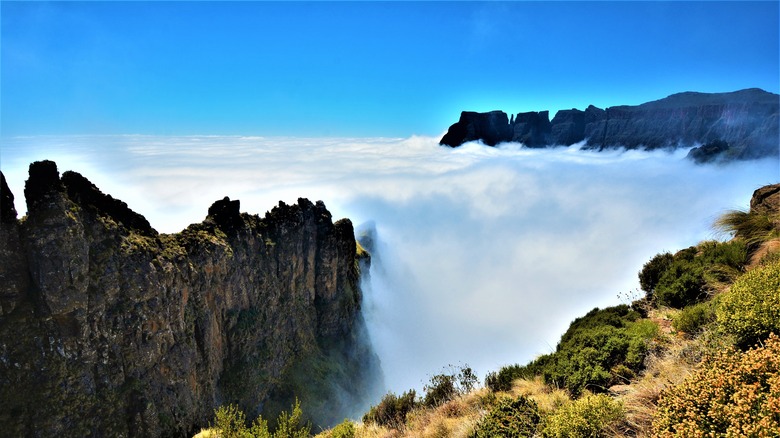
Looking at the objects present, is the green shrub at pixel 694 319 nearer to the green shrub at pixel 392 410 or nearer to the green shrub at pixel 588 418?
the green shrub at pixel 588 418

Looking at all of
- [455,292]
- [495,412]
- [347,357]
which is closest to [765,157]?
[455,292]

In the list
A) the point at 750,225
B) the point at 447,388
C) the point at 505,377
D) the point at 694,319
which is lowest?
the point at 447,388

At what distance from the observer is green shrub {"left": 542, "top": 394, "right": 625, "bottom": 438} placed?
26.0 feet

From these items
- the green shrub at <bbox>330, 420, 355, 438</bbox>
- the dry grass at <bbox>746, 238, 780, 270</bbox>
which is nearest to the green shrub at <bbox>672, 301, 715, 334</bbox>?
the dry grass at <bbox>746, 238, 780, 270</bbox>

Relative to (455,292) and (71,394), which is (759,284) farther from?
(455,292)

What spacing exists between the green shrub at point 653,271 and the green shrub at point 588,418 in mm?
12871

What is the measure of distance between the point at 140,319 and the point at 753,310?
42.5 metres

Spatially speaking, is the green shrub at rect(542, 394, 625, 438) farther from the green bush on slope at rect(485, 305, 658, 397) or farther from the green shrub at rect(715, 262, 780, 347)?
the green shrub at rect(715, 262, 780, 347)

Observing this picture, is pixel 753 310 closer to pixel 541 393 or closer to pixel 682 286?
pixel 541 393

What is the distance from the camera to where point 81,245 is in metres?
31.1

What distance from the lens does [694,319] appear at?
458 inches

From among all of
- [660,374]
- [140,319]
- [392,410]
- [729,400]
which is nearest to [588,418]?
[729,400]

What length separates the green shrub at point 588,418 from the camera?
7.93 m

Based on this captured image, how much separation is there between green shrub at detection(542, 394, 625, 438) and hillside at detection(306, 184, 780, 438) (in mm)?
22
